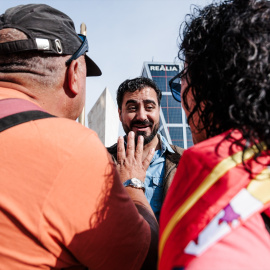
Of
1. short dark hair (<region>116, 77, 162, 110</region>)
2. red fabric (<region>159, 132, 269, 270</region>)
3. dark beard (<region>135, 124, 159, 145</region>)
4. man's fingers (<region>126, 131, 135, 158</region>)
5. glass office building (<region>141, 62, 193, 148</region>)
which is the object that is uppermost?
red fabric (<region>159, 132, 269, 270</region>)

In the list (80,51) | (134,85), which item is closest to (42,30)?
(80,51)

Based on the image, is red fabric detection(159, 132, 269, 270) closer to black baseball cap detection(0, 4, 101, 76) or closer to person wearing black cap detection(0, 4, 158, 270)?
person wearing black cap detection(0, 4, 158, 270)

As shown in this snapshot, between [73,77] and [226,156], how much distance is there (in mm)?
1089

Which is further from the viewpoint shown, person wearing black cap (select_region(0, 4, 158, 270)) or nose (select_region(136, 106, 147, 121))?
nose (select_region(136, 106, 147, 121))

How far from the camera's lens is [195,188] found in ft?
2.68

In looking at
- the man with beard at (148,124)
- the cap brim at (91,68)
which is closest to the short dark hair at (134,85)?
the man with beard at (148,124)

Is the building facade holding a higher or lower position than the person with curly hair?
lower

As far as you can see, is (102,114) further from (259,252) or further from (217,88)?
(259,252)

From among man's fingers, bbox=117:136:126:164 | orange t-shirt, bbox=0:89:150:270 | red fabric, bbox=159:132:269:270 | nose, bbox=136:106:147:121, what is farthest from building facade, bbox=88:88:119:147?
red fabric, bbox=159:132:269:270

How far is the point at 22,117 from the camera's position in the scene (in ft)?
3.72

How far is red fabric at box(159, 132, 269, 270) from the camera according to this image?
0.77 meters

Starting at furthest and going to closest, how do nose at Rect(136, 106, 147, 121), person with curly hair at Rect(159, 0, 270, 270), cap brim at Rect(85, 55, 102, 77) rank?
nose at Rect(136, 106, 147, 121) → cap brim at Rect(85, 55, 102, 77) → person with curly hair at Rect(159, 0, 270, 270)

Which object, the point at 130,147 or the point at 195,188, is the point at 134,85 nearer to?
the point at 130,147

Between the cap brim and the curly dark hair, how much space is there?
3.31 ft
